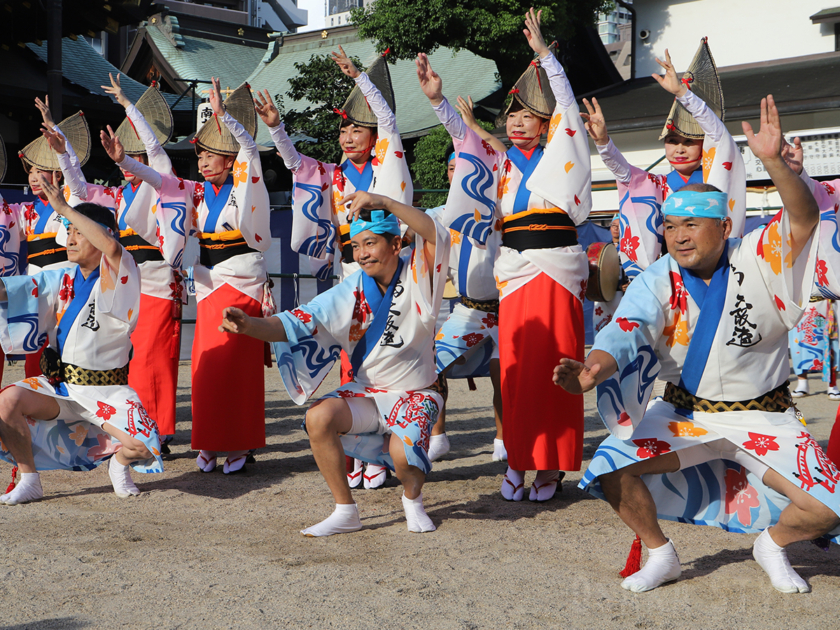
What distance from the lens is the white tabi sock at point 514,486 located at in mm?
3893

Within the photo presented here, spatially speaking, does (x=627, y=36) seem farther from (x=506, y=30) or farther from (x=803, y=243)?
(x=803, y=243)

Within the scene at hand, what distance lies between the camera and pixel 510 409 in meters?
3.86

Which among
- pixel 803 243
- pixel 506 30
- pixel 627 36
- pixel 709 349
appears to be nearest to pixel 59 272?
pixel 709 349

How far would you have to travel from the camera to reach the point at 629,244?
4.16 meters

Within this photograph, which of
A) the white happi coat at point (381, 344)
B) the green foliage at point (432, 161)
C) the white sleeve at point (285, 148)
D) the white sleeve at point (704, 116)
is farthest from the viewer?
the green foliage at point (432, 161)

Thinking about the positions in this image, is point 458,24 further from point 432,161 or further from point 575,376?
point 575,376

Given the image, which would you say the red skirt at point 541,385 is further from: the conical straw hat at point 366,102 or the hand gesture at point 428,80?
the conical straw hat at point 366,102

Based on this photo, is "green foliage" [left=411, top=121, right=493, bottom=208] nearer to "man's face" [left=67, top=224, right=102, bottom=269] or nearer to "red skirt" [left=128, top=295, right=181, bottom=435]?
"red skirt" [left=128, top=295, right=181, bottom=435]

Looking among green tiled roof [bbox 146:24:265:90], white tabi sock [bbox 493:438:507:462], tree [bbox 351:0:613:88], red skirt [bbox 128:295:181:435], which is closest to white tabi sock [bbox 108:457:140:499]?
red skirt [bbox 128:295:181:435]

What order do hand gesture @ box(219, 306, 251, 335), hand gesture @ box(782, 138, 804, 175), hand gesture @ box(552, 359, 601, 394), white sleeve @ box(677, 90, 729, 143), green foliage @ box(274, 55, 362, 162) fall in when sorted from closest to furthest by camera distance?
1. hand gesture @ box(552, 359, 601, 394)
2. hand gesture @ box(219, 306, 251, 335)
3. hand gesture @ box(782, 138, 804, 175)
4. white sleeve @ box(677, 90, 729, 143)
5. green foliage @ box(274, 55, 362, 162)

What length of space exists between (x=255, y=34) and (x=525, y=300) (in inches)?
721

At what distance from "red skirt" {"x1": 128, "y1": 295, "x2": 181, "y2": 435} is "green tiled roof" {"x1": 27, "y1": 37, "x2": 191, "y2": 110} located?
27.4 ft

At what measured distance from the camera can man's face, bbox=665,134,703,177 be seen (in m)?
3.96

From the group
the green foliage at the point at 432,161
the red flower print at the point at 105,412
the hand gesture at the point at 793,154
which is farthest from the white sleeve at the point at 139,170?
the green foliage at the point at 432,161
